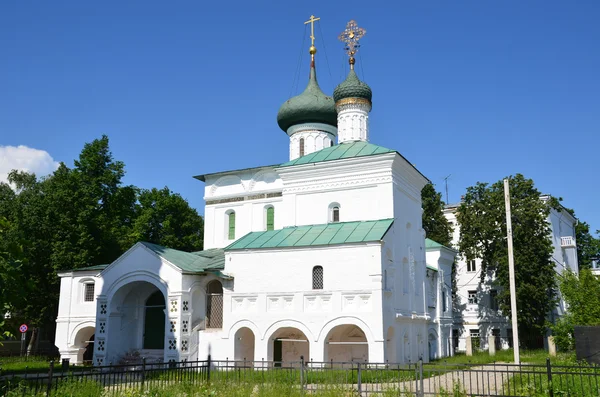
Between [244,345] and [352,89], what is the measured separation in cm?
1121

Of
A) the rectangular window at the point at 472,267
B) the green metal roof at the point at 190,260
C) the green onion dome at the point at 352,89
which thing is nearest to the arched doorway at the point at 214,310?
the green metal roof at the point at 190,260

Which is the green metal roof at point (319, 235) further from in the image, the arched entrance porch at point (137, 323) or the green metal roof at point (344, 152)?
the arched entrance porch at point (137, 323)

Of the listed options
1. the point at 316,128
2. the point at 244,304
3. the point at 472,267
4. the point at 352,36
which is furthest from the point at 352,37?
the point at 472,267

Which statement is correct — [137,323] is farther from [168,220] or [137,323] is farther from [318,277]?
[168,220]

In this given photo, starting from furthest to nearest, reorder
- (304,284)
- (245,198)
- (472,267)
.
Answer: (472,267) < (245,198) < (304,284)

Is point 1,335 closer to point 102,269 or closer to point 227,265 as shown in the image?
point 227,265

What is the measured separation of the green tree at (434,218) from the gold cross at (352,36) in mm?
11448

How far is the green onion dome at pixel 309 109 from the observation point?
26516 mm

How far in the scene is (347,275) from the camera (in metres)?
18.3

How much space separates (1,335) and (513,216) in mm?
25698

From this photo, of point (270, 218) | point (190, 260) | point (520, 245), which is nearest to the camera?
point (190, 260)

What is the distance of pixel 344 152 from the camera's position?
21.6 m

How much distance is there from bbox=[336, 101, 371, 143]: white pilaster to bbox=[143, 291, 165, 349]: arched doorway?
9938mm

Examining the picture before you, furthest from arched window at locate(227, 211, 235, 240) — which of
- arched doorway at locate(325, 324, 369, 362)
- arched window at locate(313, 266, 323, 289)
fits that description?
arched doorway at locate(325, 324, 369, 362)
